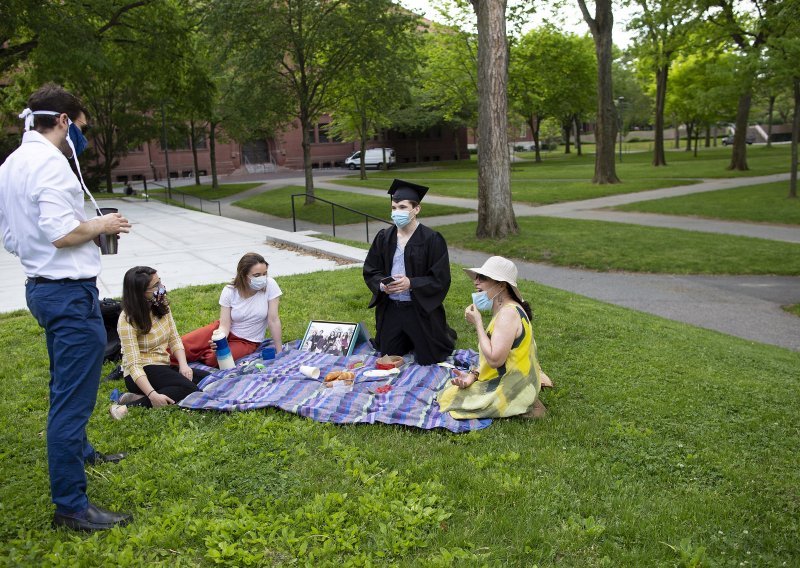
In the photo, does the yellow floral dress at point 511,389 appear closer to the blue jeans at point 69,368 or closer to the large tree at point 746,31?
the blue jeans at point 69,368

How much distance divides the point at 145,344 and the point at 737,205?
19.2 m

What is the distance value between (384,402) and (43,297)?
259cm

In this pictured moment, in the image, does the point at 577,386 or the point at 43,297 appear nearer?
the point at 43,297

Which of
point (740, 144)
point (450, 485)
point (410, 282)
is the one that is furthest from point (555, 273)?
point (740, 144)

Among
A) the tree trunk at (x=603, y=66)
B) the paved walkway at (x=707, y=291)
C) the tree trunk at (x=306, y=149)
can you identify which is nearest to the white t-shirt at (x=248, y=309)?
the paved walkway at (x=707, y=291)

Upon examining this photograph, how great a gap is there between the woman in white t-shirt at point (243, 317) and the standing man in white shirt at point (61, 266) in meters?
2.75

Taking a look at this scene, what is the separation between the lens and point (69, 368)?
3.30 meters

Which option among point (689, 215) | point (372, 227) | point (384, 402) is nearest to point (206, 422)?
point (384, 402)

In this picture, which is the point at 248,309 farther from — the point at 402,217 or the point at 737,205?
the point at 737,205

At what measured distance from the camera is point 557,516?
3.58m

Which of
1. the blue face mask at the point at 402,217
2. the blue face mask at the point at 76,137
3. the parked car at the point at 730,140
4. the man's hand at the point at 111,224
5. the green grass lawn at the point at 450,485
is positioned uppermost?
the parked car at the point at 730,140

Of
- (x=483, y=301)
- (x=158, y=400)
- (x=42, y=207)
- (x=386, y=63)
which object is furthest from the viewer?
(x=386, y=63)

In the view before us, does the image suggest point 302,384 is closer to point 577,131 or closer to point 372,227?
point 372,227

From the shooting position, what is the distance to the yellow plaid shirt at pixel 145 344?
523 centimetres
